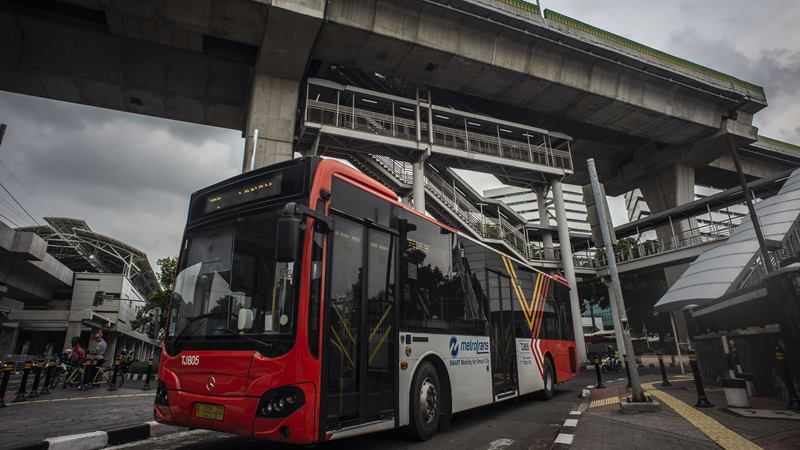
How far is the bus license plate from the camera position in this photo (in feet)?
13.4

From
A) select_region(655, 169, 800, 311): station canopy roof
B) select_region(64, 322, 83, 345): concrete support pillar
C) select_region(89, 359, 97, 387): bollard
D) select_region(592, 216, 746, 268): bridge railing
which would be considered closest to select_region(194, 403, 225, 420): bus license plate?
select_region(655, 169, 800, 311): station canopy roof

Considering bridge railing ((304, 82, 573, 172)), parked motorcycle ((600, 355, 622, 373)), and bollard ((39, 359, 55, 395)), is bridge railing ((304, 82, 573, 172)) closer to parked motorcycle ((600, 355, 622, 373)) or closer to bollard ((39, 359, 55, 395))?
parked motorcycle ((600, 355, 622, 373))

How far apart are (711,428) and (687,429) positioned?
267 millimetres

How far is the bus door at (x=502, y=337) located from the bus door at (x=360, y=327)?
330 centimetres

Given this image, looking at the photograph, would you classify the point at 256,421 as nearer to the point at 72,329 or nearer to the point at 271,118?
the point at 271,118

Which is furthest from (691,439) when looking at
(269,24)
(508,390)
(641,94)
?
(641,94)

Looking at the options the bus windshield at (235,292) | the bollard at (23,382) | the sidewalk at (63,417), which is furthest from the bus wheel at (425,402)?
the bollard at (23,382)

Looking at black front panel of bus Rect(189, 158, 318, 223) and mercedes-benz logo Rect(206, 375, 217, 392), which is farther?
black front panel of bus Rect(189, 158, 318, 223)

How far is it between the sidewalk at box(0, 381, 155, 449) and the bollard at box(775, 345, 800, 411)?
10.2 meters

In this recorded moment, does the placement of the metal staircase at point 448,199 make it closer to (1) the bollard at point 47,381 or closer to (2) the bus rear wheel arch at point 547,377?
(2) the bus rear wheel arch at point 547,377

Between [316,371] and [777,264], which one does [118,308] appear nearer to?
[316,371]

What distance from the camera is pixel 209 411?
4180mm

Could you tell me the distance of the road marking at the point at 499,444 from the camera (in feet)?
17.1

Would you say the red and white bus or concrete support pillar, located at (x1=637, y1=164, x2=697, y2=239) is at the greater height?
concrete support pillar, located at (x1=637, y1=164, x2=697, y2=239)
